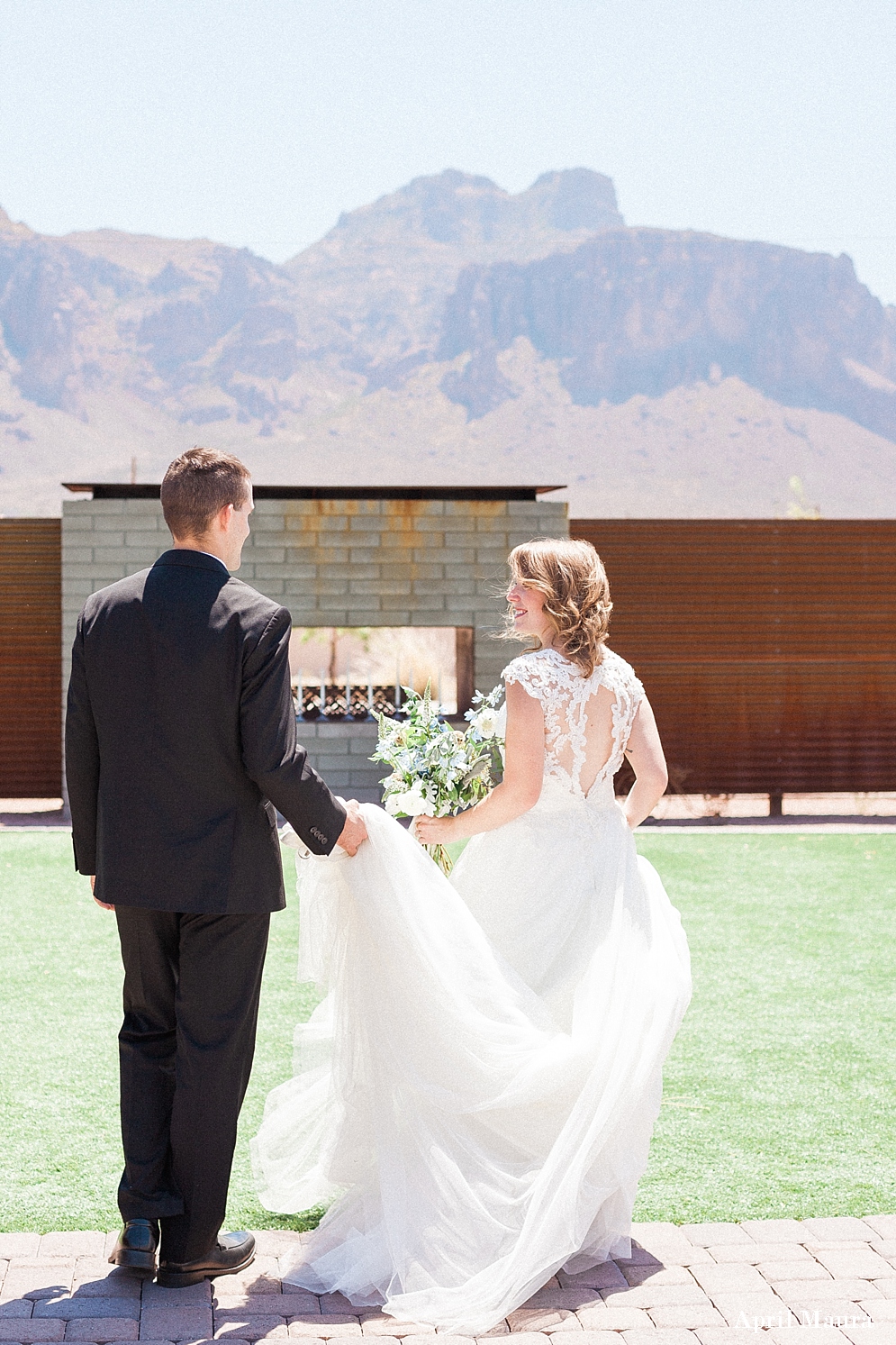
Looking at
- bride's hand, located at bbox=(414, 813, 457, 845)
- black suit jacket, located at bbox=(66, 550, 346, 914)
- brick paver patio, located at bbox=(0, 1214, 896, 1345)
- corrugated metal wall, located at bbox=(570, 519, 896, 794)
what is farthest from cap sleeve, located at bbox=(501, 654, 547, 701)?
corrugated metal wall, located at bbox=(570, 519, 896, 794)

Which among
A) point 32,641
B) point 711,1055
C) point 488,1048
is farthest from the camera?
point 32,641

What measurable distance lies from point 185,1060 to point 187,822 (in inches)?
23.6

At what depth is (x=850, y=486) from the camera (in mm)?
112188

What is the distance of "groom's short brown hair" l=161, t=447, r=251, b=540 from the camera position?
3324mm

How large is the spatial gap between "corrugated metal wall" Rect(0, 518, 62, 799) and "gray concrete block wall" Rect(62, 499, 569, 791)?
36 centimetres

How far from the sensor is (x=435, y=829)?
3811 millimetres

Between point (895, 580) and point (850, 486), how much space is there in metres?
105

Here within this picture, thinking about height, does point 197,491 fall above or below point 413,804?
above

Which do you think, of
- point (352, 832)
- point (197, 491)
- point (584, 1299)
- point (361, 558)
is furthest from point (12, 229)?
point (584, 1299)

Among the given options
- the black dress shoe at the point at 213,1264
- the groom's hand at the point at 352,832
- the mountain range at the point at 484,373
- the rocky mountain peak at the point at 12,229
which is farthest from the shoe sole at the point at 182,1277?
the rocky mountain peak at the point at 12,229

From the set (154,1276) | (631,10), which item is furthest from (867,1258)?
(631,10)

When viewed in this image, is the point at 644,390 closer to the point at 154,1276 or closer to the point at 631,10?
the point at 631,10

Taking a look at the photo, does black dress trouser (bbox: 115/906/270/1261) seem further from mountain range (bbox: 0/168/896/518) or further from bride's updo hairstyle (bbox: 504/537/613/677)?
mountain range (bbox: 0/168/896/518)

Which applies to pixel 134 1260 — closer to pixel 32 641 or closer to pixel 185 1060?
pixel 185 1060
